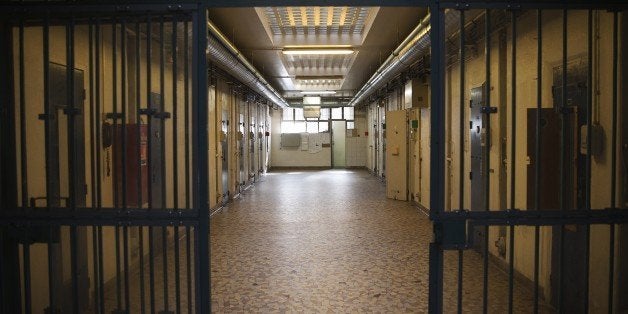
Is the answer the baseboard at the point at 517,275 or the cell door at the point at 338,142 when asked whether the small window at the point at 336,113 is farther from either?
the baseboard at the point at 517,275

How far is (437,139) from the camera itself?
224cm

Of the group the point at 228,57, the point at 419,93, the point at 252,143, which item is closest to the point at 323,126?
the point at 252,143

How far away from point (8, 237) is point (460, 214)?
2.54 meters

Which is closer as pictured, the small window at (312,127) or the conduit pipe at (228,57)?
the conduit pipe at (228,57)

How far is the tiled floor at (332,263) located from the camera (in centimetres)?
372

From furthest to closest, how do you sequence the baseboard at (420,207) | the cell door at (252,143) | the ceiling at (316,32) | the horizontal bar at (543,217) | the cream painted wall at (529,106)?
1. the cell door at (252,143)
2. the baseboard at (420,207)
3. the ceiling at (316,32)
4. the cream painted wall at (529,106)
5. the horizontal bar at (543,217)

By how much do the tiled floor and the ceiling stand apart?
3175 millimetres

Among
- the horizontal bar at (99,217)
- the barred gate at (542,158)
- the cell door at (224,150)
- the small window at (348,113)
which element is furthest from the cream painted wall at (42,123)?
the small window at (348,113)

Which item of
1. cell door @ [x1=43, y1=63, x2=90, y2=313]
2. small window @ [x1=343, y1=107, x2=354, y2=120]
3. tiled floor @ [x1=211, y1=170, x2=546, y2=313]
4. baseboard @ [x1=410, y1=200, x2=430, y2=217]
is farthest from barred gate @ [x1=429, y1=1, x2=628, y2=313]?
small window @ [x1=343, y1=107, x2=354, y2=120]

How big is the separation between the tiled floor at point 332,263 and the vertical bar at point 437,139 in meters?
1.42

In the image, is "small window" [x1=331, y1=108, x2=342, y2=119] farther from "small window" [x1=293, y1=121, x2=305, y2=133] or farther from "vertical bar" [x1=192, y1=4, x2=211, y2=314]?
"vertical bar" [x1=192, y1=4, x2=211, y2=314]

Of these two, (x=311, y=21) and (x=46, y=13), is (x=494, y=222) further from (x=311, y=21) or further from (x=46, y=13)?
(x=311, y=21)

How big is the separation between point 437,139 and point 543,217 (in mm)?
710

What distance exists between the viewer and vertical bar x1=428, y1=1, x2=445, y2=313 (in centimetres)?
222
